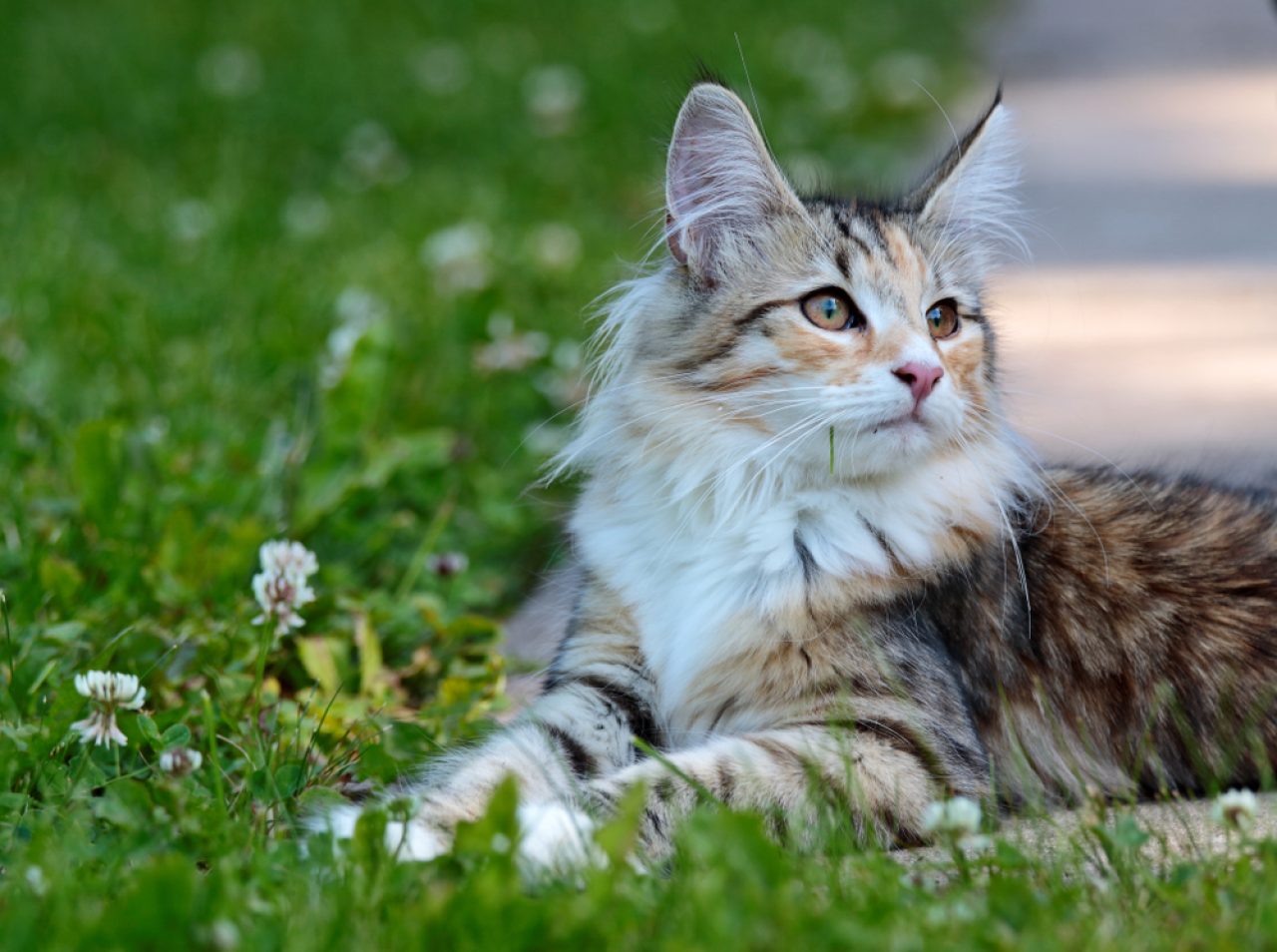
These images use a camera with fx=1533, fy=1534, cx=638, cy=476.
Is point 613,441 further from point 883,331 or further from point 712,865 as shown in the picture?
point 712,865

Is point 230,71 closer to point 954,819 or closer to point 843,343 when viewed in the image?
point 843,343

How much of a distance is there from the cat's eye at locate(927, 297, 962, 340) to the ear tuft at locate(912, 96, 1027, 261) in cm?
20

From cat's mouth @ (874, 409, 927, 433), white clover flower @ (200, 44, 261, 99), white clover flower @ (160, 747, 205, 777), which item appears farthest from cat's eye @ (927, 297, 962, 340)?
white clover flower @ (200, 44, 261, 99)

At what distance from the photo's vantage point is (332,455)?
149 inches

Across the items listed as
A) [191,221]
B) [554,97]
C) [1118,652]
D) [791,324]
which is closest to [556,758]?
[791,324]

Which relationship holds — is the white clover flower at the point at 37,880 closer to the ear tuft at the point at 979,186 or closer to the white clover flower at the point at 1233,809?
the white clover flower at the point at 1233,809

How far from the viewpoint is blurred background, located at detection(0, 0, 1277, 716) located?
3.42 metres

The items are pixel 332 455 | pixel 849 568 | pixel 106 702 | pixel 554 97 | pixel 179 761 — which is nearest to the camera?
pixel 179 761

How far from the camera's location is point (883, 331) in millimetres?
2662

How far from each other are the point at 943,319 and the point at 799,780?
96 centimetres

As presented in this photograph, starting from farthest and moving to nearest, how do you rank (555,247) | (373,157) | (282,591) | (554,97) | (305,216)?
(554,97) → (373,157) → (305,216) → (555,247) → (282,591)

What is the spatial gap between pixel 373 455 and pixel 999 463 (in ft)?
5.44

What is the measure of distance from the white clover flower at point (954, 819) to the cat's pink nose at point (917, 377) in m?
0.71

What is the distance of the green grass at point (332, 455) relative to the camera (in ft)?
6.37
